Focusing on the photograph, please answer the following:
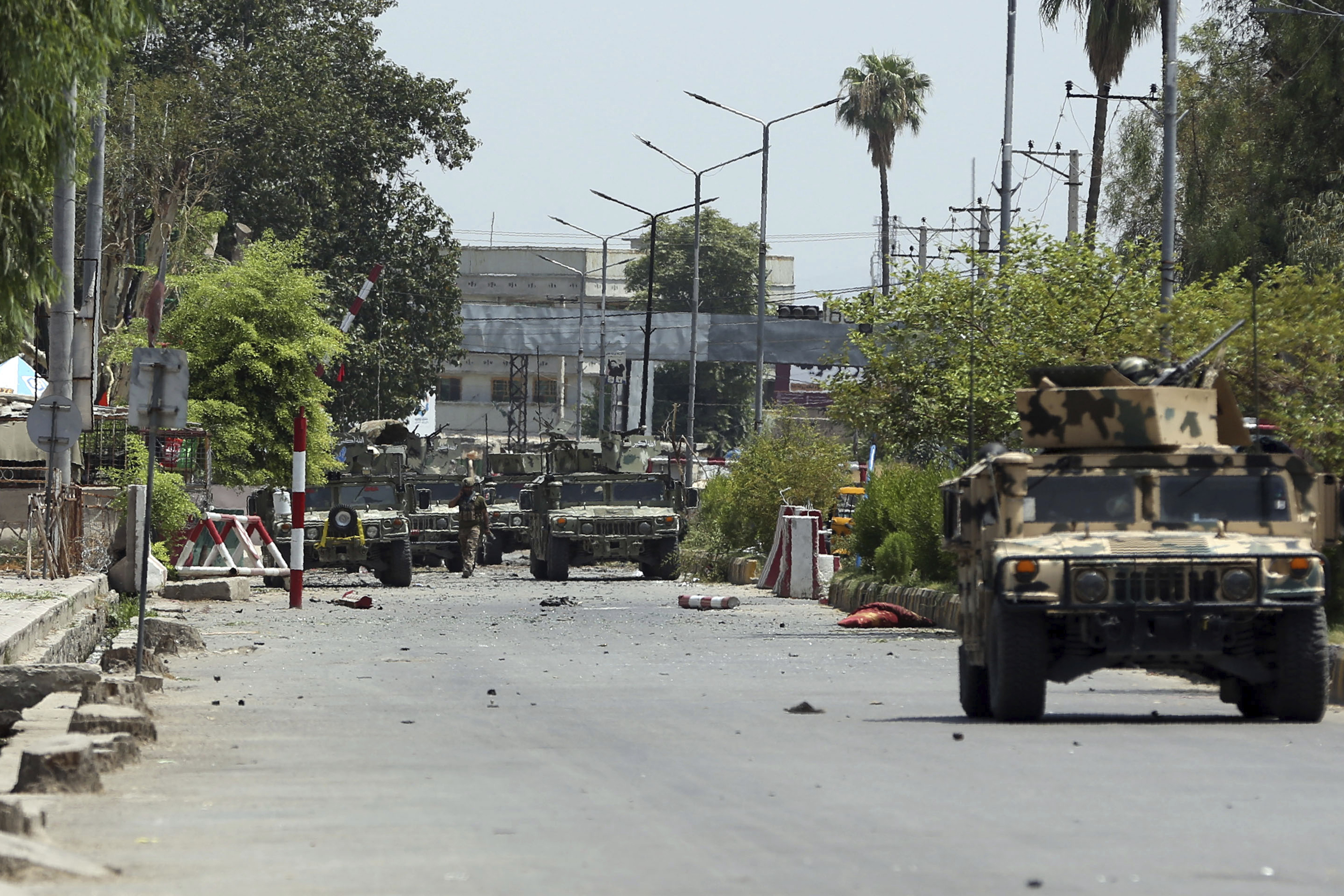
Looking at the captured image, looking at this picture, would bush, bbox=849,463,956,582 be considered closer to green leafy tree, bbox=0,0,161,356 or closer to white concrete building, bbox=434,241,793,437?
green leafy tree, bbox=0,0,161,356

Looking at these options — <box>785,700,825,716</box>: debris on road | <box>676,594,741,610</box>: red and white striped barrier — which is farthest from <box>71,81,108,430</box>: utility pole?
<box>785,700,825,716</box>: debris on road

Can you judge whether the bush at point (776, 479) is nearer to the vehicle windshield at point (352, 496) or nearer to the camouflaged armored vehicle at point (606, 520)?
the camouflaged armored vehicle at point (606, 520)

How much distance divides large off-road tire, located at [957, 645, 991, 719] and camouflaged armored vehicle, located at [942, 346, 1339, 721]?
0.02 meters

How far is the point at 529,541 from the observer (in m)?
45.6

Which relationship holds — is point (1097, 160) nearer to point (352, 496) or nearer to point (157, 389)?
point (352, 496)

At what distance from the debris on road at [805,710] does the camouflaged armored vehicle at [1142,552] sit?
41.1 inches

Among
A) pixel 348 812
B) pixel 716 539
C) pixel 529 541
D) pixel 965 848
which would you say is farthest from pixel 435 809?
pixel 529 541

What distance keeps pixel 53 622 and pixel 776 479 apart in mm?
19433

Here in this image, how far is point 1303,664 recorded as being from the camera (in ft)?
41.4

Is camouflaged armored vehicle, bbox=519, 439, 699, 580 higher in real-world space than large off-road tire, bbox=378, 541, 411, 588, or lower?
higher

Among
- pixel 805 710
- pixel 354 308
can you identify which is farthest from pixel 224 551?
pixel 805 710

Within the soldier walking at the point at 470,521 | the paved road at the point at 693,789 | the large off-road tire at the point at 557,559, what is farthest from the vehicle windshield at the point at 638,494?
the paved road at the point at 693,789

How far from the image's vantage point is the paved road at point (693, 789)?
23.0 feet

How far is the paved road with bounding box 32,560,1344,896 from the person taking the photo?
7.02 m
